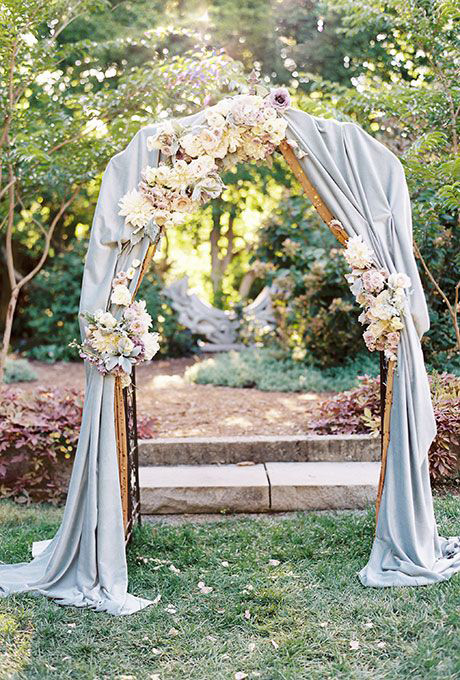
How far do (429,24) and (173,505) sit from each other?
395 centimetres

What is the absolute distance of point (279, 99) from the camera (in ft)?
12.1

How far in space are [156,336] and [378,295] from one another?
1147mm

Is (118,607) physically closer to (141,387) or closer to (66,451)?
(66,451)

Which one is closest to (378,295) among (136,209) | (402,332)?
(402,332)

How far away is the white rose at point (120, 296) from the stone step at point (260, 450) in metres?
1.80

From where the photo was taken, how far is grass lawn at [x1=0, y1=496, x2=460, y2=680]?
284 cm

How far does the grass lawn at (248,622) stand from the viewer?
2842 millimetres

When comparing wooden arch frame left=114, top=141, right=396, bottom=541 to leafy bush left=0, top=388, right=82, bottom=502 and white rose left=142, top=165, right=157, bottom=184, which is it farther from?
leafy bush left=0, top=388, right=82, bottom=502

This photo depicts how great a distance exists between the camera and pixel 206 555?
12.9 feet

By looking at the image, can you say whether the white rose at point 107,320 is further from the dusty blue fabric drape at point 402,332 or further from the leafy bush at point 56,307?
the leafy bush at point 56,307

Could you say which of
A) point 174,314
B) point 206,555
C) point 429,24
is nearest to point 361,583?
point 206,555

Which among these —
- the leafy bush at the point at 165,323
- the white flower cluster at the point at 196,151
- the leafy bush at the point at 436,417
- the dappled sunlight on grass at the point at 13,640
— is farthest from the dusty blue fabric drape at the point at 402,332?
the leafy bush at the point at 165,323

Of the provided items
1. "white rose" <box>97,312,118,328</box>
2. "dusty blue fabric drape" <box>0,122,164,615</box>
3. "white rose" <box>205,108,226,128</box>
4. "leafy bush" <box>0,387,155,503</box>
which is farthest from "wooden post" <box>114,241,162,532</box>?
"leafy bush" <box>0,387,155,503</box>

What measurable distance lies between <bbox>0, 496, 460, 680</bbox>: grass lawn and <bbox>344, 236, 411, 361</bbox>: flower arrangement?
3.83ft
